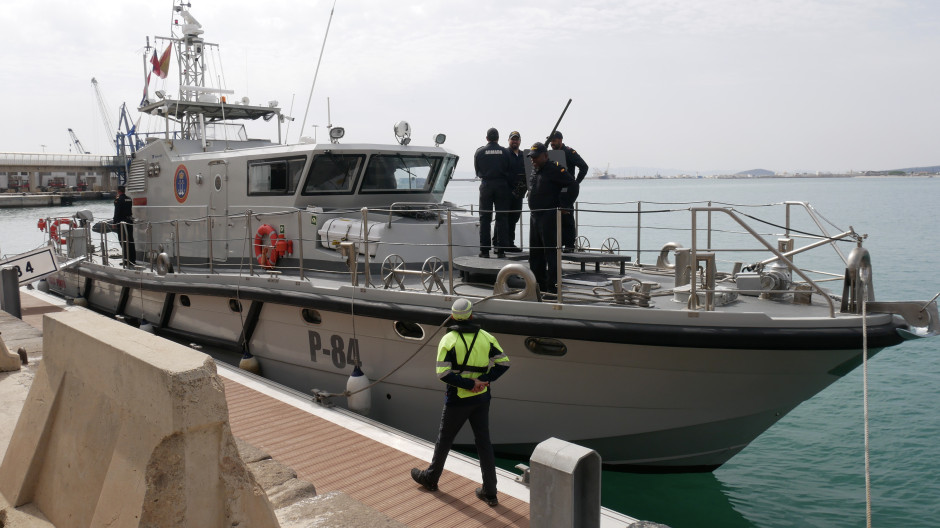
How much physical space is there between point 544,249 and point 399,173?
110 inches

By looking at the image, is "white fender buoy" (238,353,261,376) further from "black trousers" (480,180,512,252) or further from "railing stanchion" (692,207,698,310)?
"railing stanchion" (692,207,698,310)

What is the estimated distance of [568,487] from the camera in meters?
2.85

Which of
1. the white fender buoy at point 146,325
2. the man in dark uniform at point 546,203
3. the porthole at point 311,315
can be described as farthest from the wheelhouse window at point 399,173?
the white fender buoy at point 146,325

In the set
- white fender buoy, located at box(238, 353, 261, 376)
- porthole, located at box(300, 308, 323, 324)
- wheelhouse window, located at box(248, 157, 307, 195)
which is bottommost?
white fender buoy, located at box(238, 353, 261, 376)

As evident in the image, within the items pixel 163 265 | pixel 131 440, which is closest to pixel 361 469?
pixel 131 440

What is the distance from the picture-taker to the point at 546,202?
19.4 ft

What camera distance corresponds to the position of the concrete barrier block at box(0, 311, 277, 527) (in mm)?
2562

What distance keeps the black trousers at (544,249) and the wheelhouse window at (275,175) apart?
9.64ft

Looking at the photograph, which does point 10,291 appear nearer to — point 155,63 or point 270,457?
point 155,63

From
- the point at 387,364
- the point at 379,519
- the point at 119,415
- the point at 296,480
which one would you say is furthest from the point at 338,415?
the point at 119,415

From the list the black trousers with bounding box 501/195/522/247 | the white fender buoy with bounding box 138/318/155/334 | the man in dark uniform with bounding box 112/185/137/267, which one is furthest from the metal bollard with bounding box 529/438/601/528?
the man in dark uniform with bounding box 112/185/137/267

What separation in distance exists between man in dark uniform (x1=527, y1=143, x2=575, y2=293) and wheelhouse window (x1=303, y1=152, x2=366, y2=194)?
2498mm

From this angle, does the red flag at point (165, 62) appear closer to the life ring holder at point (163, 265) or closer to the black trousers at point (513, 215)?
the life ring holder at point (163, 265)

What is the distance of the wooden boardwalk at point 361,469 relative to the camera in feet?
13.1
